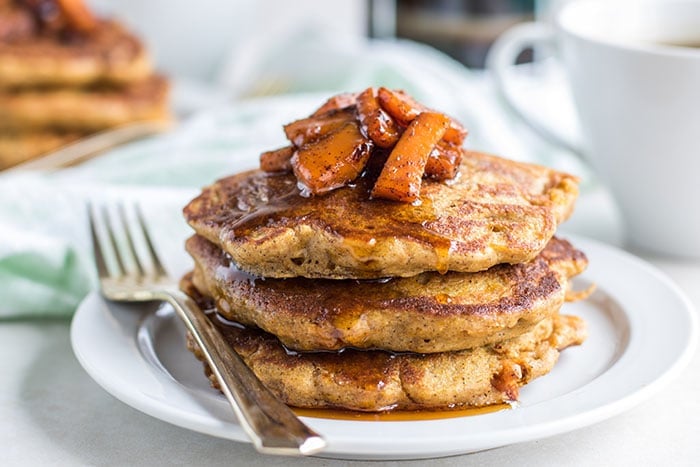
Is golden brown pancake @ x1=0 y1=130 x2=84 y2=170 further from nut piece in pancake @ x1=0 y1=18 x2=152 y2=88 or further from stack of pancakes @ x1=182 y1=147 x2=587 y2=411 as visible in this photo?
stack of pancakes @ x1=182 y1=147 x2=587 y2=411

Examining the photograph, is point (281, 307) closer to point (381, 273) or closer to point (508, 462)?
point (381, 273)

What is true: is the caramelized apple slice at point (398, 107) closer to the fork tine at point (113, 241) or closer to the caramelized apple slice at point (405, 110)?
the caramelized apple slice at point (405, 110)

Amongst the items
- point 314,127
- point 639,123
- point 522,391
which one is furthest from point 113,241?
point 639,123

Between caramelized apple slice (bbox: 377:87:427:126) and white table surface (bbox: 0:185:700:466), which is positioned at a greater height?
caramelized apple slice (bbox: 377:87:427:126)

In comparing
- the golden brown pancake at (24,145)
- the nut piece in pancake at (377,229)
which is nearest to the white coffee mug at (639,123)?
the nut piece in pancake at (377,229)

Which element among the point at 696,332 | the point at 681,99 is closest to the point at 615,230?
the point at 681,99

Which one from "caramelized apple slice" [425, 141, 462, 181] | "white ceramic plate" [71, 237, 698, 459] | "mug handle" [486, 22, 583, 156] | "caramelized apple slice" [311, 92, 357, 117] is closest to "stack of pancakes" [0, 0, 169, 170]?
"mug handle" [486, 22, 583, 156]
